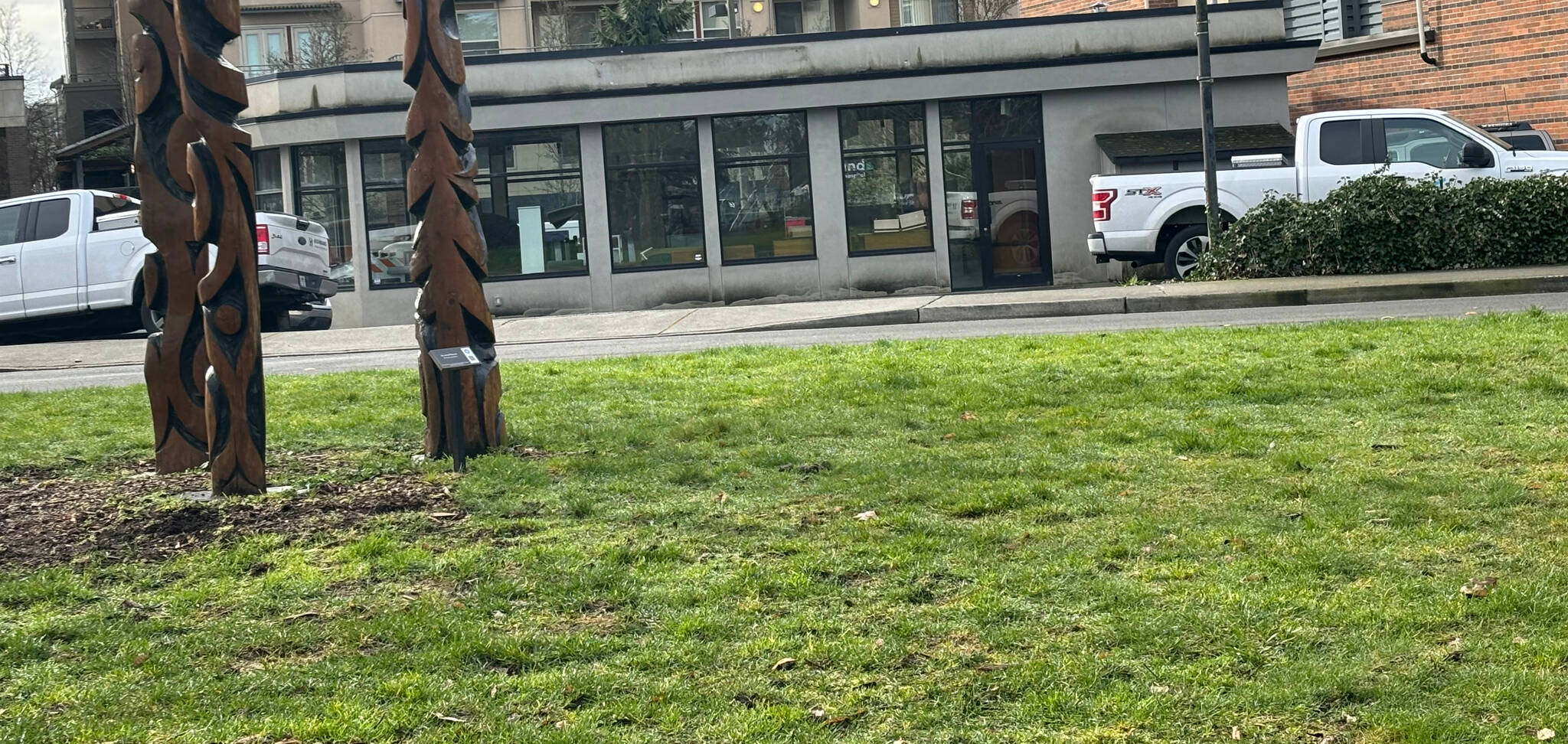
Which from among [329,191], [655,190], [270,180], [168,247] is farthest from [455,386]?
[270,180]

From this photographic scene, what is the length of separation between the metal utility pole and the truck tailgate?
38.8 ft

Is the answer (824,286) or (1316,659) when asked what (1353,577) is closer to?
(1316,659)

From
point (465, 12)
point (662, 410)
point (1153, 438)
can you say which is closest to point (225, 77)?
point (662, 410)

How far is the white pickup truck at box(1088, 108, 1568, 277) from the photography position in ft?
64.0

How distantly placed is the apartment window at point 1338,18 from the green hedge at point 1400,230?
A: 10265 mm

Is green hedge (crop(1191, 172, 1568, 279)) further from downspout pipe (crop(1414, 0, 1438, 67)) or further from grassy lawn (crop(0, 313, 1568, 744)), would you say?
grassy lawn (crop(0, 313, 1568, 744))

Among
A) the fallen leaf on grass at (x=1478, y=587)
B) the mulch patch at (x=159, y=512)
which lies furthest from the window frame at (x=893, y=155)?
the fallen leaf on grass at (x=1478, y=587)

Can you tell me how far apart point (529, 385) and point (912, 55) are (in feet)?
49.4

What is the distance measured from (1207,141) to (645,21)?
21.9 metres

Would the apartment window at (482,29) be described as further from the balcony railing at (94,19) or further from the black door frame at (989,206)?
the black door frame at (989,206)

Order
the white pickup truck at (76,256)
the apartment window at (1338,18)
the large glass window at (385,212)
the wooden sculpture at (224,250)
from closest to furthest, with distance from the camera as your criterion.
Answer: the wooden sculpture at (224,250), the white pickup truck at (76,256), the large glass window at (385,212), the apartment window at (1338,18)

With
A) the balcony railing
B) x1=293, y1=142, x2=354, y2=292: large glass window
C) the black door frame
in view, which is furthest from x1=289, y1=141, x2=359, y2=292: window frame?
the balcony railing

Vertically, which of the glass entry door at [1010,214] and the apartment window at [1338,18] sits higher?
the apartment window at [1338,18]

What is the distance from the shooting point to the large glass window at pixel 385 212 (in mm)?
25234
